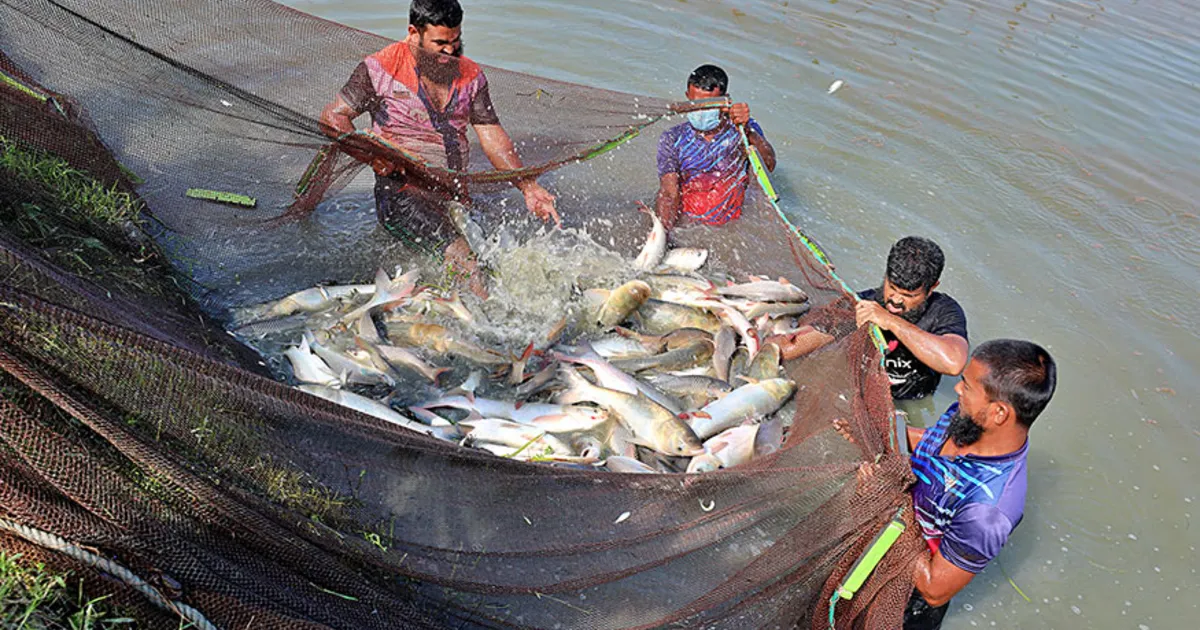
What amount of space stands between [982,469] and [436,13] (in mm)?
4130

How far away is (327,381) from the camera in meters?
4.38

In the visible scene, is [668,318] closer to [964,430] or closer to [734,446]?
[734,446]

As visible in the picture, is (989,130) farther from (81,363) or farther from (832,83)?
(81,363)

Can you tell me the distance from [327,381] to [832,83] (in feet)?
25.3

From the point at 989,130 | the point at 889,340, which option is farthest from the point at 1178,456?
the point at 989,130

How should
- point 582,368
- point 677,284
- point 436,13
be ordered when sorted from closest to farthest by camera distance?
point 582,368 → point 436,13 → point 677,284

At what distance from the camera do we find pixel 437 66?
510 centimetres

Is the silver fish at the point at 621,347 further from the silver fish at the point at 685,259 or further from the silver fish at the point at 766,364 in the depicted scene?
the silver fish at the point at 685,259

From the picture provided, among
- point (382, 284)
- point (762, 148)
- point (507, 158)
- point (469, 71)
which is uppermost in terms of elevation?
point (469, 71)

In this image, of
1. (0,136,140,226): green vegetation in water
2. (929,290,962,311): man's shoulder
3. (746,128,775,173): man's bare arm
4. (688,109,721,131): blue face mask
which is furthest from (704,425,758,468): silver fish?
(0,136,140,226): green vegetation in water

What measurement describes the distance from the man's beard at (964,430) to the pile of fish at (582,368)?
0.93 metres

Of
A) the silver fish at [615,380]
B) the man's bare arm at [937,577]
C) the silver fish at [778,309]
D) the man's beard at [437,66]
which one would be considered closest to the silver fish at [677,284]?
the silver fish at [778,309]

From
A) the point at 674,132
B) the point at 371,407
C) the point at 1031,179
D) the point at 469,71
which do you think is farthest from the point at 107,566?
the point at 1031,179

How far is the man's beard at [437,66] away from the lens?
5.06 meters
